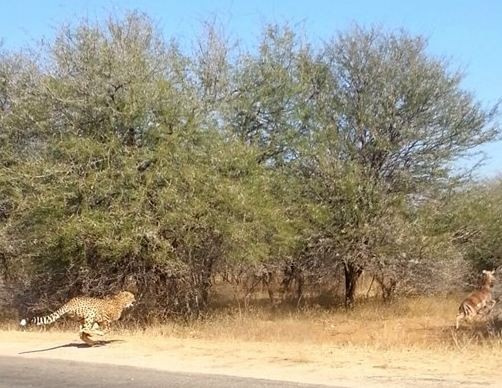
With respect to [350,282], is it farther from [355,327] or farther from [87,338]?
[87,338]

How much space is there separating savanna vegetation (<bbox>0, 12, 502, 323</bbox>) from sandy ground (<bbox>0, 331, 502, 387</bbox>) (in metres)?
3.59

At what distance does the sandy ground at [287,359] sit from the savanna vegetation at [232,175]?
11.8 feet

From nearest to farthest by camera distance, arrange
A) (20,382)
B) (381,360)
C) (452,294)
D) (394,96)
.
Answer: (20,382)
(381,360)
(394,96)
(452,294)

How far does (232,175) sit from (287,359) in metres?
8.64

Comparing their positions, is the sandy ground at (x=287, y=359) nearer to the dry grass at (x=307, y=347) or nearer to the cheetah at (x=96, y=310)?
the dry grass at (x=307, y=347)

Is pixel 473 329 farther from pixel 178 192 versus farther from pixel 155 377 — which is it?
pixel 155 377

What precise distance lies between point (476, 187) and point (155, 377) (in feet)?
57.6

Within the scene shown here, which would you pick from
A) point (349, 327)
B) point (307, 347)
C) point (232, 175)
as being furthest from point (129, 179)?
point (349, 327)

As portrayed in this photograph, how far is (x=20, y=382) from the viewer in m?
13.2

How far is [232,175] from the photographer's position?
22.8 m

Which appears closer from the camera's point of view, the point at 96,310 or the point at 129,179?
the point at 96,310

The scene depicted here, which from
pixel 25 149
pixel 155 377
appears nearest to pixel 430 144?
pixel 25 149

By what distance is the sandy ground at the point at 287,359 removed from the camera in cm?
1269

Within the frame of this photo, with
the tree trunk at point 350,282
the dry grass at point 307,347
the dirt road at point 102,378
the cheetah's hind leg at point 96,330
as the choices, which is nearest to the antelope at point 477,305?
the dry grass at point 307,347
